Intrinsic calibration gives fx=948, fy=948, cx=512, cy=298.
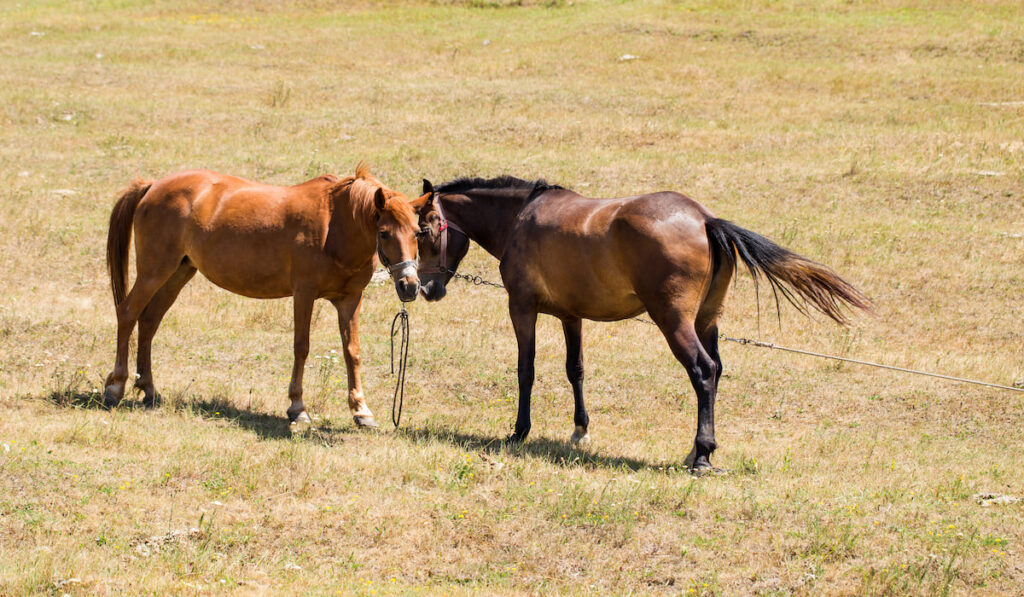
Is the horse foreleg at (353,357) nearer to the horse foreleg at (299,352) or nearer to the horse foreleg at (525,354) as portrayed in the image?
the horse foreleg at (299,352)

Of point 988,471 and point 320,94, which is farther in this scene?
point 320,94

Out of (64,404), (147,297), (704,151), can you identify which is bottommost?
(64,404)

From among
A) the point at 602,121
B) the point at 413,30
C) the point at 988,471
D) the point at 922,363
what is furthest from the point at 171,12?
the point at 988,471

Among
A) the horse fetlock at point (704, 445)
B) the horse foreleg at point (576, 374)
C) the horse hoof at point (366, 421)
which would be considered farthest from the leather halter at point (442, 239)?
the horse fetlock at point (704, 445)

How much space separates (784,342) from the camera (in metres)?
12.7

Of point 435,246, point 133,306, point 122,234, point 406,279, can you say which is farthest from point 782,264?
point 122,234

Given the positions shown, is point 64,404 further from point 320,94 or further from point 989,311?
point 320,94

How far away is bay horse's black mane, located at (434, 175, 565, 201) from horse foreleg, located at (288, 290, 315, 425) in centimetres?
171

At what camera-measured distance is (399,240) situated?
26.7 feet

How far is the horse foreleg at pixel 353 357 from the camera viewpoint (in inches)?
357

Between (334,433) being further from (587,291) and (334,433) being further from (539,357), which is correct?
(539,357)

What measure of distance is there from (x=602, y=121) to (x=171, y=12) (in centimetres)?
2264

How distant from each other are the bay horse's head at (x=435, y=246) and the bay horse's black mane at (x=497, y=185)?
0.95ft

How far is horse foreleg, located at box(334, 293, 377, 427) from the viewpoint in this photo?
906cm
